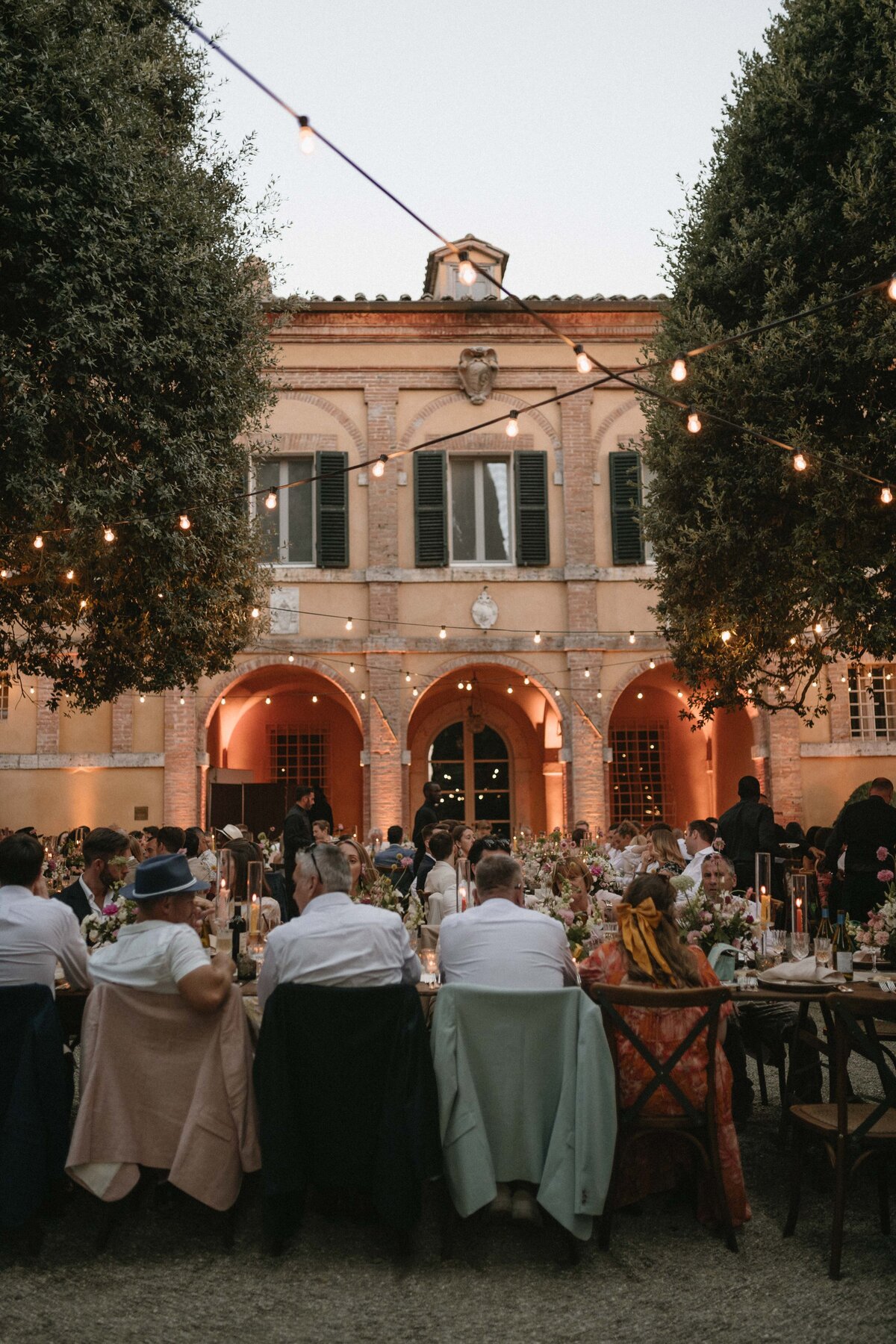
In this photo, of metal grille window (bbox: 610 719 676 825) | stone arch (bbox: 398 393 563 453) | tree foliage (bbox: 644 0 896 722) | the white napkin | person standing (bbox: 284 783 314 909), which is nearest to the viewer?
the white napkin

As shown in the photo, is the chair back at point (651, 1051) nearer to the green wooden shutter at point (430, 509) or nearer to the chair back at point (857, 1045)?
the chair back at point (857, 1045)

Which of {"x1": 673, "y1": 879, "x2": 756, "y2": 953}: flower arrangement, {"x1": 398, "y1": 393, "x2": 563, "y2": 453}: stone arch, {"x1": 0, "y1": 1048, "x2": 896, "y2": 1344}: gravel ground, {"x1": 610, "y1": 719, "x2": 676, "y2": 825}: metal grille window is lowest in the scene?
{"x1": 0, "y1": 1048, "x2": 896, "y2": 1344}: gravel ground

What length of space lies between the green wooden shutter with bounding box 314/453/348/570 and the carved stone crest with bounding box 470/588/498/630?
2004 mm

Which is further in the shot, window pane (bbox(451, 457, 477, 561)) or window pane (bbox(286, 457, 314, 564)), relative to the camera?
window pane (bbox(451, 457, 477, 561))

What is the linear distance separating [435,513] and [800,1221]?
13376 millimetres

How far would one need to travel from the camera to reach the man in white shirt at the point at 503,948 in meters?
4.41

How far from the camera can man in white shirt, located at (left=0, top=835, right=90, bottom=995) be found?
450 cm

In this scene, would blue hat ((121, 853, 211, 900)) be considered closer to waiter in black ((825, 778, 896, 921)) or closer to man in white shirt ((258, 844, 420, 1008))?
man in white shirt ((258, 844, 420, 1008))

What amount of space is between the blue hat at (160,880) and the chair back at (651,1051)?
1.59 metres

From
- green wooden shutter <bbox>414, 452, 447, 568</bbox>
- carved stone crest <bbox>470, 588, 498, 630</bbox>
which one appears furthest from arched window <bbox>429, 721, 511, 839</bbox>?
green wooden shutter <bbox>414, 452, 447, 568</bbox>

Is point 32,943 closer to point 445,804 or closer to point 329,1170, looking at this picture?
point 329,1170

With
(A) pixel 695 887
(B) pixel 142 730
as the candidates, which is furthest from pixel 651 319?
(A) pixel 695 887

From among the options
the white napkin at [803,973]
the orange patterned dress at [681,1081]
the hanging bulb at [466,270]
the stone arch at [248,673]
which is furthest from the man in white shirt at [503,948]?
the stone arch at [248,673]

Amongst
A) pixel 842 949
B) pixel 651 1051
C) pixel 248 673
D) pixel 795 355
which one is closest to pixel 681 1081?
pixel 651 1051
